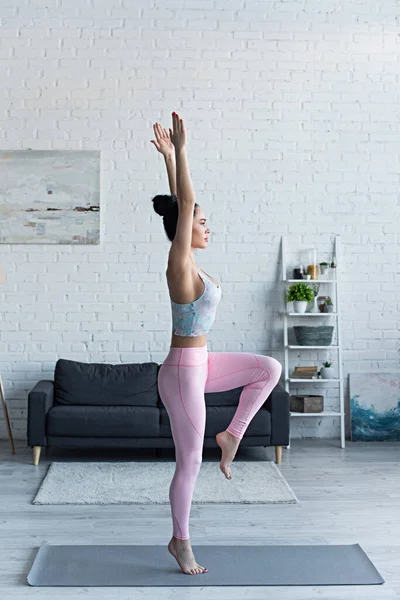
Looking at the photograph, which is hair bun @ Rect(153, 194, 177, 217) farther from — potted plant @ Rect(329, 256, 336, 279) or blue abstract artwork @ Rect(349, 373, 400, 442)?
blue abstract artwork @ Rect(349, 373, 400, 442)

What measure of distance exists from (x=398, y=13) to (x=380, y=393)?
3343mm

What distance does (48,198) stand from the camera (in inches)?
239

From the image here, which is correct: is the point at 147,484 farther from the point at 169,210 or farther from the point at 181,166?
the point at 181,166

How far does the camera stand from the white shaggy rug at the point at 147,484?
174 inches

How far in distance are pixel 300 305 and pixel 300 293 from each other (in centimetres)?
10

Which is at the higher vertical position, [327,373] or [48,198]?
[48,198]

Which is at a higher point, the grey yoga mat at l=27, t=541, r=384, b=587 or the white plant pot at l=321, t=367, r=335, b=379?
the white plant pot at l=321, t=367, r=335, b=379

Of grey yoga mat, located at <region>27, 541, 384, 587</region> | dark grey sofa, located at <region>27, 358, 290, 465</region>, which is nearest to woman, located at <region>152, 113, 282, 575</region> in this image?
grey yoga mat, located at <region>27, 541, 384, 587</region>

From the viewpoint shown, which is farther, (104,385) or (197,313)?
(104,385)

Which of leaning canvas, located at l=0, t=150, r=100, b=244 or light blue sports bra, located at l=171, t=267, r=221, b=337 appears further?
leaning canvas, located at l=0, t=150, r=100, b=244

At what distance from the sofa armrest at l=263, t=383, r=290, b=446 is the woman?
2.18m

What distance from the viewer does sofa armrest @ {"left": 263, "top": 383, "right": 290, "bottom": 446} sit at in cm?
537

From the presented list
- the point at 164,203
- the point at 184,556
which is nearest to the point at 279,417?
the point at 184,556

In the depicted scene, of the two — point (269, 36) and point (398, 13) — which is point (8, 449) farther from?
point (398, 13)
